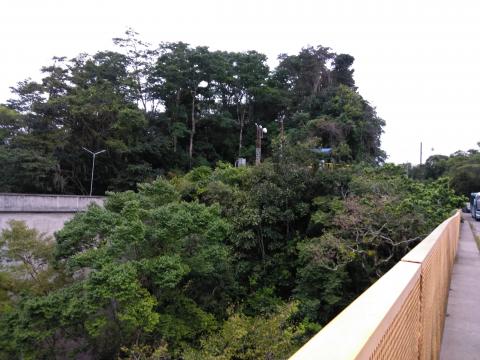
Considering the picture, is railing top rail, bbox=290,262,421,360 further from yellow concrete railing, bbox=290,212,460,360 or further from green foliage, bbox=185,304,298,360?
green foliage, bbox=185,304,298,360

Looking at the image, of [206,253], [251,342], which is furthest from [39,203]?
[251,342]

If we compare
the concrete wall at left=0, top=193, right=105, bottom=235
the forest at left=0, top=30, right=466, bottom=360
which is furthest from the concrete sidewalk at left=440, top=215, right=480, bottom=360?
the concrete wall at left=0, top=193, right=105, bottom=235

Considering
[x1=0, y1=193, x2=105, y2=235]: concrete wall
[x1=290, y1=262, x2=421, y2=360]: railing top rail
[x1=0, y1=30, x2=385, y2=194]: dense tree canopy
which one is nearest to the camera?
[x1=290, y1=262, x2=421, y2=360]: railing top rail

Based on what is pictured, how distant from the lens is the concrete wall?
16703 millimetres

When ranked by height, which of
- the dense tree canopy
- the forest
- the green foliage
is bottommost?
the green foliage

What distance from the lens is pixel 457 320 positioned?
187 inches

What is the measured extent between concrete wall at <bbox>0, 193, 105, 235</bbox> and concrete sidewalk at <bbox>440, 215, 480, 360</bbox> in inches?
626

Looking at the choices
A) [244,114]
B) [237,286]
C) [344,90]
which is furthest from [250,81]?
[237,286]

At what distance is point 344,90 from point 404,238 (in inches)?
1007

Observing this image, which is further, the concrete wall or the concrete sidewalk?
the concrete wall

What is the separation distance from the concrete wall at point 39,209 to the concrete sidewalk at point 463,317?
1591cm

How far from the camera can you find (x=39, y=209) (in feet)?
59.6

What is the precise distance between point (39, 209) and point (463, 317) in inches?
717

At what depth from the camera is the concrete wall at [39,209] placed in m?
16.7
